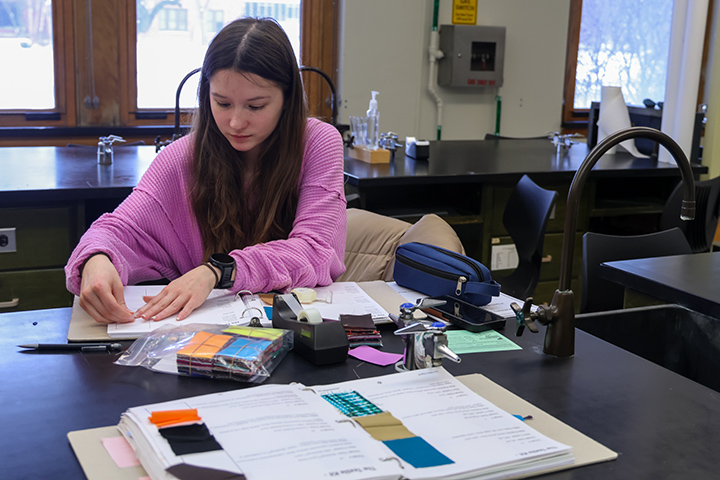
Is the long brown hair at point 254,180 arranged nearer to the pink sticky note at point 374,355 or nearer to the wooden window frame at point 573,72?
the pink sticky note at point 374,355

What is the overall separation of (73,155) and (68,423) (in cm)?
243

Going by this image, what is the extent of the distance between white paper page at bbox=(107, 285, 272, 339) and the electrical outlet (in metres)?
1.03

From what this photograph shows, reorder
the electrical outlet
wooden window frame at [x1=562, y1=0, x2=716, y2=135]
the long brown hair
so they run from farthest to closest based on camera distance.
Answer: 1. wooden window frame at [x1=562, y1=0, x2=716, y2=135]
2. the electrical outlet
3. the long brown hair

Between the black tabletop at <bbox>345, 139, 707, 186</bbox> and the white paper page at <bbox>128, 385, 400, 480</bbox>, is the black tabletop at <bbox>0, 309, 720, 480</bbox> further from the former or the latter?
the black tabletop at <bbox>345, 139, 707, 186</bbox>

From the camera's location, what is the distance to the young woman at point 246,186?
1.52 m

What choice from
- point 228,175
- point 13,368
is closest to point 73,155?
point 228,175

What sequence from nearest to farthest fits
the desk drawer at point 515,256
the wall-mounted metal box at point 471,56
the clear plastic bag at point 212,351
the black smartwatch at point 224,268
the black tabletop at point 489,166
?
1. the clear plastic bag at point 212,351
2. the black smartwatch at point 224,268
3. the black tabletop at point 489,166
4. the desk drawer at point 515,256
5. the wall-mounted metal box at point 471,56

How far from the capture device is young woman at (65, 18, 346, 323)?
4.97 feet

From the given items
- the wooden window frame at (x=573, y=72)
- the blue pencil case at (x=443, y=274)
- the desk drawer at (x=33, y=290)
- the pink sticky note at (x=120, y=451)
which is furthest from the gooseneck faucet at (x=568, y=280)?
the wooden window frame at (x=573, y=72)

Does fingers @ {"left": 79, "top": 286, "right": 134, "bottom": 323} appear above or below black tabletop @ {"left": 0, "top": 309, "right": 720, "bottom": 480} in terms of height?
above

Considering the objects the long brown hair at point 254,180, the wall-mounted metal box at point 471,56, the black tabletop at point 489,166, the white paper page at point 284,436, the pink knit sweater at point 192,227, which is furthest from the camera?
the wall-mounted metal box at point 471,56

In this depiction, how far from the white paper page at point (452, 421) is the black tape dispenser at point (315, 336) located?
0.33ft

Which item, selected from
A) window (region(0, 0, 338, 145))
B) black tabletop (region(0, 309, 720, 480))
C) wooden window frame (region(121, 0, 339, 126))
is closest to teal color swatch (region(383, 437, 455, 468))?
black tabletop (region(0, 309, 720, 480))

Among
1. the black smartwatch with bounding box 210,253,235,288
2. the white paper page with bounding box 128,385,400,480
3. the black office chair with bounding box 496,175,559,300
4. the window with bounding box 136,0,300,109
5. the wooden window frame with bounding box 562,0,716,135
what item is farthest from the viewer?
the wooden window frame with bounding box 562,0,716,135
